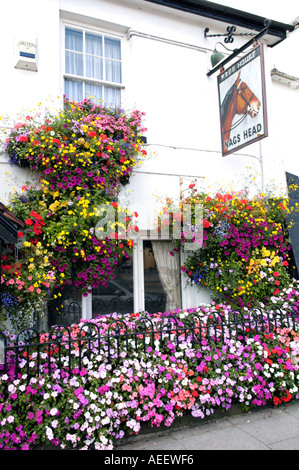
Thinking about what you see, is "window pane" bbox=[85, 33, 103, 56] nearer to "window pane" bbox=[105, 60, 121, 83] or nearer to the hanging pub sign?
"window pane" bbox=[105, 60, 121, 83]

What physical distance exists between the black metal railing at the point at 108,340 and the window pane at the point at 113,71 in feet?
13.5

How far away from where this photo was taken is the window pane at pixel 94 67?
5.79 meters

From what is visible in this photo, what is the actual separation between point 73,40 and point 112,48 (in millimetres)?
703

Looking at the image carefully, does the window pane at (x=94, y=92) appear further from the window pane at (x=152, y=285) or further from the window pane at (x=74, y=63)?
the window pane at (x=152, y=285)

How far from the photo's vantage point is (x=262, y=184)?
21.7 feet

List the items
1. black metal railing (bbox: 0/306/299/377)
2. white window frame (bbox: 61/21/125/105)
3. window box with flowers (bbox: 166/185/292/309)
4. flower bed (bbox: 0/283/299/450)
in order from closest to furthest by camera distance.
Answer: flower bed (bbox: 0/283/299/450)
black metal railing (bbox: 0/306/299/377)
window box with flowers (bbox: 166/185/292/309)
white window frame (bbox: 61/21/125/105)

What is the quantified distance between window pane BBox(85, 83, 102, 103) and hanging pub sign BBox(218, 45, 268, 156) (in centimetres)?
210

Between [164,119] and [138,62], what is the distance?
3.56ft

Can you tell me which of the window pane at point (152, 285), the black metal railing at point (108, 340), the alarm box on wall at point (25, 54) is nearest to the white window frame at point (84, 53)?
the alarm box on wall at point (25, 54)

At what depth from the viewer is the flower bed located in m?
3.15

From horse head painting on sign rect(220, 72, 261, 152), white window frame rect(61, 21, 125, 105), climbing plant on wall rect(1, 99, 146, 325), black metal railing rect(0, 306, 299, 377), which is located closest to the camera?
black metal railing rect(0, 306, 299, 377)

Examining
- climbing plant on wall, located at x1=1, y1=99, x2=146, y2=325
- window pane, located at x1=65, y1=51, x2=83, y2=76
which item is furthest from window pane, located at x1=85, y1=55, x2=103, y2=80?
climbing plant on wall, located at x1=1, y1=99, x2=146, y2=325

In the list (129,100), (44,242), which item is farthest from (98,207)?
(129,100)
